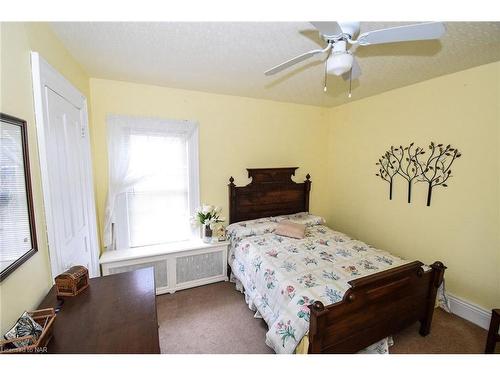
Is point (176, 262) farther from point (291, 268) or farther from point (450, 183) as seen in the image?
point (450, 183)

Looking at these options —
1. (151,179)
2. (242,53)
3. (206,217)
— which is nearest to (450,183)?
(242,53)

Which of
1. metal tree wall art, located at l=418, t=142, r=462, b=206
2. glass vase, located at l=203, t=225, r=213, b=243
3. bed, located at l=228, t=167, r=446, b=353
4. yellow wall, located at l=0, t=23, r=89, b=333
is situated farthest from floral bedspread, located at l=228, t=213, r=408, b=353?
yellow wall, located at l=0, t=23, r=89, b=333

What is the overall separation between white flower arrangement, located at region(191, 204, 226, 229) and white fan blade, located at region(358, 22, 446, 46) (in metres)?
2.19

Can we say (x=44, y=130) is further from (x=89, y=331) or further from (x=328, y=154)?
(x=328, y=154)

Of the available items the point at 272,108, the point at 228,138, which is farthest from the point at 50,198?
→ the point at 272,108

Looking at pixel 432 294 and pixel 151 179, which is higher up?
pixel 151 179

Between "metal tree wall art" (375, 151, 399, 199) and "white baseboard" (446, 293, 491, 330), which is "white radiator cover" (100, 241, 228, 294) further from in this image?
"white baseboard" (446, 293, 491, 330)

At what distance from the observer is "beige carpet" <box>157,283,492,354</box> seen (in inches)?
72.3

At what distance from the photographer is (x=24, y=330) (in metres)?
0.92

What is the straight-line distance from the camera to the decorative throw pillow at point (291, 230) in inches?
106

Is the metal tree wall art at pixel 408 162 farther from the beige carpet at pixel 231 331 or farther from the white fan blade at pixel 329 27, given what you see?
the white fan blade at pixel 329 27

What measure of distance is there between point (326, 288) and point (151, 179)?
215 centimetres

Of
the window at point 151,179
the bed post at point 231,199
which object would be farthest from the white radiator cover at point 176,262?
the bed post at point 231,199

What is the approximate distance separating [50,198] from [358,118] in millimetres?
3399
